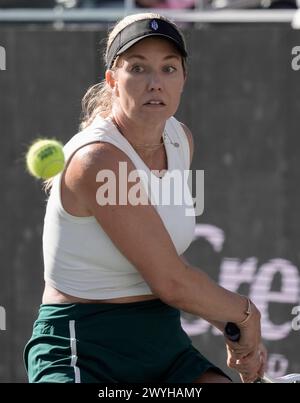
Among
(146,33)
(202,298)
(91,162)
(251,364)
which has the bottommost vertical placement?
(251,364)

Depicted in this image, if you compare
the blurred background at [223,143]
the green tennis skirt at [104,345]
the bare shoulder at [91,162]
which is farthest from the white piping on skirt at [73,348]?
the blurred background at [223,143]

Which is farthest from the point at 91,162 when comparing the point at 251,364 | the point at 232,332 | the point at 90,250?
the point at 251,364

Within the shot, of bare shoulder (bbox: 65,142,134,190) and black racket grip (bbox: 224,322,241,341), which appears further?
black racket grip (bbox: 224,322,241,341)

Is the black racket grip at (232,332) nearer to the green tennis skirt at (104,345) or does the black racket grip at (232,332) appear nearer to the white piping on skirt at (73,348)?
the green tennis skirt at (104,345)

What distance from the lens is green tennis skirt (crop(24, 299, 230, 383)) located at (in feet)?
9.93

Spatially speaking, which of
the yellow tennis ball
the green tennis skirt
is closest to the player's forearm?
the green tennis skirt

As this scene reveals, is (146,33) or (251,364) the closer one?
(146,33)

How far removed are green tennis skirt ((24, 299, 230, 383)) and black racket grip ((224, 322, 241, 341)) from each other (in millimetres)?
172

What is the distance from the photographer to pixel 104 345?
3055 millimetres

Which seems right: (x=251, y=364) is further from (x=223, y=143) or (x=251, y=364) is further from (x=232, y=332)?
(x=223, y=143)

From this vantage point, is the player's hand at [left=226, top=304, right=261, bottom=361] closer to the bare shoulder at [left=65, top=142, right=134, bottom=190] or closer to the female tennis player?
the female tennis player

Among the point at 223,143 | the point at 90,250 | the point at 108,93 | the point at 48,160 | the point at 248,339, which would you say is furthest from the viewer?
the point at 223,143

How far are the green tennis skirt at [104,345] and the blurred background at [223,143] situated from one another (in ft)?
7.15

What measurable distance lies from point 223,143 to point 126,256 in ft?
7.71
